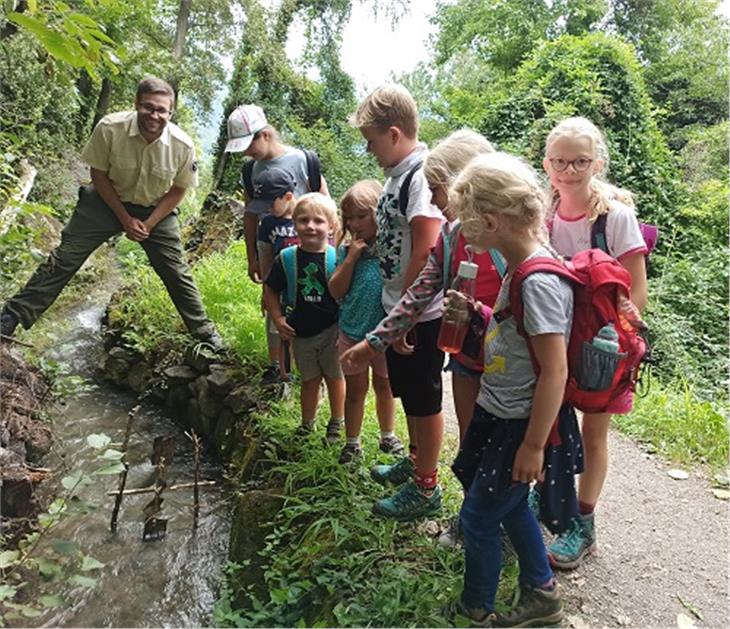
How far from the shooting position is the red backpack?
161 centimetres

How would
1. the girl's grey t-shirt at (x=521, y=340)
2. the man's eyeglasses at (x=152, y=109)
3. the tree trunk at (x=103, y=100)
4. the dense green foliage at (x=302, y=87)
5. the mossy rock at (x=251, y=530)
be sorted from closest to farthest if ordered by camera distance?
1. the girl's grey t-shirt at (x=521, y=340)
2. the mossy rock at (x=251, y=530)
3. the man's eyeglasses at (x=152, y=109)
4. the dense green foliage at (x=302, y=87)
5. the tree trunk at (x=103, y=100)

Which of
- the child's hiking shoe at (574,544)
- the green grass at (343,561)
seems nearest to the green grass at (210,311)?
the green grass at (343,561)

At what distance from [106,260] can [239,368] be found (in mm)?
5295

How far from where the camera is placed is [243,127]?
325 cm

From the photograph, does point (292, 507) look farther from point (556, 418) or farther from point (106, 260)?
point (106, 260)

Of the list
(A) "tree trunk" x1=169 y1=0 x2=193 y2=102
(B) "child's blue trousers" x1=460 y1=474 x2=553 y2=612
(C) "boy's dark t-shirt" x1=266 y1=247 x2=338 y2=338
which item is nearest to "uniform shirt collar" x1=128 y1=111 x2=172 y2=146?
(C) "boy's dark t-shirt" x1=266 y1=247 x2=338 y2=338

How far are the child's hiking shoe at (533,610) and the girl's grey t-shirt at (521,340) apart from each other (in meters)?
0.68

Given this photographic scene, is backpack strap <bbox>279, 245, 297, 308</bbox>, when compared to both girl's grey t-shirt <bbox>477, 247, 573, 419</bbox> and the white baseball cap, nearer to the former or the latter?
the white baseball cap

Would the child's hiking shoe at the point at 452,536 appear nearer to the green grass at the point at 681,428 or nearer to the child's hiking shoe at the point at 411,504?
the child's hiking shoe at the point at 411,504

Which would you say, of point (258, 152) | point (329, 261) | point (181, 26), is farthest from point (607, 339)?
point (181, 26)

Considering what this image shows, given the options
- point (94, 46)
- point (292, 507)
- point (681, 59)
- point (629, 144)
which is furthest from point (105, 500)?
point (681, 59)

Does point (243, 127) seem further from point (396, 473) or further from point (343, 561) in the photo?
point (343, 561)

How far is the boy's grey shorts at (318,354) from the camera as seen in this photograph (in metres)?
2.95

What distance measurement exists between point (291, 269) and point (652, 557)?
Result: 2053 mm
